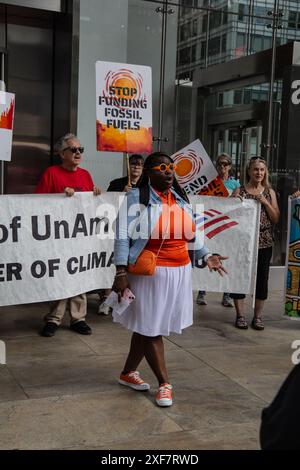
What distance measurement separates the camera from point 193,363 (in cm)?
538

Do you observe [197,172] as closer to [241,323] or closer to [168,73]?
[241,323]

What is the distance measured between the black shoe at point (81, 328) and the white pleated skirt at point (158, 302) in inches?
71.3

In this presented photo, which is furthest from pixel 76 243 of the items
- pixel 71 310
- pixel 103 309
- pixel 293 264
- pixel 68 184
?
pixel 293 264

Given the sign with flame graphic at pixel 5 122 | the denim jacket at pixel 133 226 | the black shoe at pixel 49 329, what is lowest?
the black shoe at pixel 49 329

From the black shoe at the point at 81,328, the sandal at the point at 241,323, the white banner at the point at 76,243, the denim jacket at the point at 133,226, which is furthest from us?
the sandal at the point at 241,323

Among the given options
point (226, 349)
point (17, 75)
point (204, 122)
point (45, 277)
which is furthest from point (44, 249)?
point (204, 122)

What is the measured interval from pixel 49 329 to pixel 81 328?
33 centimetres

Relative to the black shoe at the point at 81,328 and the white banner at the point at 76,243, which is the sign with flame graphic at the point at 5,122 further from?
the black shoe at the point at 81,328

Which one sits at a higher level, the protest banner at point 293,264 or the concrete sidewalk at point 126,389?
the protest banner at point 293,264

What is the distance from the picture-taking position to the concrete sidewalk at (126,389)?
3833mm

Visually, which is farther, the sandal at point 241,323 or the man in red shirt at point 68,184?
the sandal at point 241,323

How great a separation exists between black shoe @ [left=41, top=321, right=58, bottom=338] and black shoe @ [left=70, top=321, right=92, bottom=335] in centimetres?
20

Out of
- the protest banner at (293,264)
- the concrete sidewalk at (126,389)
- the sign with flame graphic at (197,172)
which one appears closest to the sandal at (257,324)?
the concrete sidewalk at (126,389)

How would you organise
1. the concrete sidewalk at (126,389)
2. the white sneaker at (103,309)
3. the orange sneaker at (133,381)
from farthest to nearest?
the white sneaker at (103,309) → the orange sneaker at (133,381) → the concrete sidewalk at (126,389)
